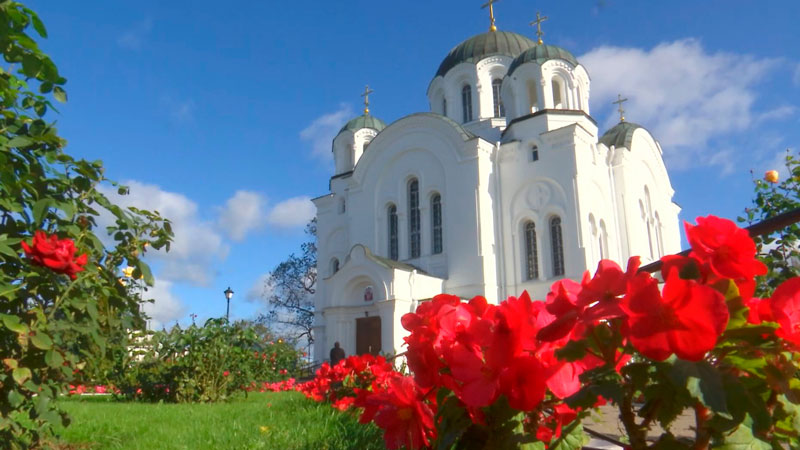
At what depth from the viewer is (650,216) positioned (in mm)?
21953

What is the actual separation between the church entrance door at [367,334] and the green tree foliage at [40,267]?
15495mm

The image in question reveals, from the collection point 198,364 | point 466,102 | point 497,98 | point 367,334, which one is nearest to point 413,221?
point 367,334

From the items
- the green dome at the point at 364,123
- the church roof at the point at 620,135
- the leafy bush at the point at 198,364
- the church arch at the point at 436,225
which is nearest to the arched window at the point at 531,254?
the church arch at the point at 436,225

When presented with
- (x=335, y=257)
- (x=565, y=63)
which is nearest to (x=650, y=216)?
(x=565, y=63)

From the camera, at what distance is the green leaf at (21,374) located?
220 cm

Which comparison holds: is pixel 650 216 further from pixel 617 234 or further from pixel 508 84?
pixel 508 84

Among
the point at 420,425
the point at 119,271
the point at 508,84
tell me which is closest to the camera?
the point at 420,425

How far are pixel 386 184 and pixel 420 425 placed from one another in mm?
19793

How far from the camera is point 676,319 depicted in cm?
81

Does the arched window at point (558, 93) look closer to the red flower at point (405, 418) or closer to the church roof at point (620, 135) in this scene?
the church roof at point (620, 135)

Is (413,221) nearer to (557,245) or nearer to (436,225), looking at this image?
(436,225)

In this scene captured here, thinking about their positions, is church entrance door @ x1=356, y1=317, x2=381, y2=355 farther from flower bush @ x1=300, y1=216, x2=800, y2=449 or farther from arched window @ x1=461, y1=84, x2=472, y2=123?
flower bush @ x1=300, y1=216, x2=800, y2=449

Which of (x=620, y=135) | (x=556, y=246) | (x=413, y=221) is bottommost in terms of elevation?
(x=556, y=246)

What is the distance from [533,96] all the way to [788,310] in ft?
68.5
